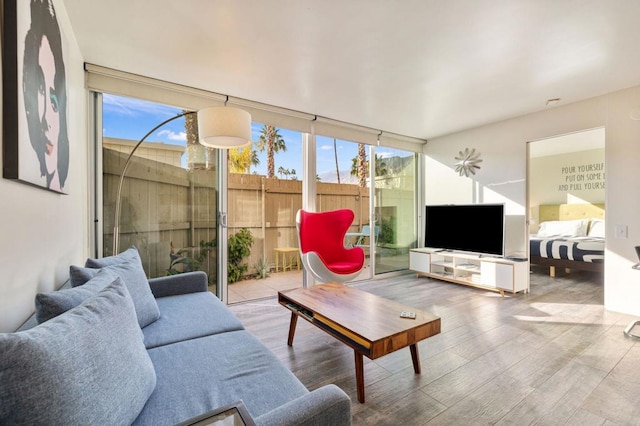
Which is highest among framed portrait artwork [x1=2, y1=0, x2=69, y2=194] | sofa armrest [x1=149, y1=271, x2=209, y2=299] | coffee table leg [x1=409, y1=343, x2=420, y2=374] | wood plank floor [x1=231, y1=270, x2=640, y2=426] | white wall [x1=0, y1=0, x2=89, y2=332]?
framed portrait artwork [x1=2, y1=0, x2=69, y2=194]

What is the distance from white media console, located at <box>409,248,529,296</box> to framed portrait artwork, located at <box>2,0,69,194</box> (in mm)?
4463

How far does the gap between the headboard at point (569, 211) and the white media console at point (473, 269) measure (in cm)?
322

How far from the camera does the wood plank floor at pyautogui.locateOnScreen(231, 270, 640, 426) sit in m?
1.60

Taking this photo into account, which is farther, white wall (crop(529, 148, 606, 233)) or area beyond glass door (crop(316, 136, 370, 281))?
white wall (crop(529, 148, 606, 233))

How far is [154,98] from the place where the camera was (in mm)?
2959

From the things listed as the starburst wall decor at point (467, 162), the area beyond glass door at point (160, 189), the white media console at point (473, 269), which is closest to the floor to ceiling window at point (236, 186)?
the area beyond glass door at point (160, 189)

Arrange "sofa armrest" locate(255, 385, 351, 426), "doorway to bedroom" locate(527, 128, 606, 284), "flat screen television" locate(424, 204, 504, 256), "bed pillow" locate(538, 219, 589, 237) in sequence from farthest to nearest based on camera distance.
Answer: "bed pillow" locate(538, 219, 589, 237) < "doorway to bedroom" locate(527, 128, 606, 284) < "flat screen television" locate(424, 204, 504, 256) < "sofa armrest" locate(255, 385, 351, 426)

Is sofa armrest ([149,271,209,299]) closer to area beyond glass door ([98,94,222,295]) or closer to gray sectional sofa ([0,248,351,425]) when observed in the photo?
gray sectional sofa ([0,248,351,425])

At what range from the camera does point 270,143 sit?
4.33 m

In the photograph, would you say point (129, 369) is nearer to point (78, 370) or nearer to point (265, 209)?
point (78, 370)

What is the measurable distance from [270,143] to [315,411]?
154 inches

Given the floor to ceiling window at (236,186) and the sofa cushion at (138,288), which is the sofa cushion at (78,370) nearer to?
the sofa cushion at (138,288)

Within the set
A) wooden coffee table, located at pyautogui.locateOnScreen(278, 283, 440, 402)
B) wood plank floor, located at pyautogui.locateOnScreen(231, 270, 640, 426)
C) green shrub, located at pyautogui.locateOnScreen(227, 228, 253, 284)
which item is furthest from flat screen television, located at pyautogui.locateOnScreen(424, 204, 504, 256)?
green shrub, located at pyautogui.locateOnScreen(227, 228, 253, 284)

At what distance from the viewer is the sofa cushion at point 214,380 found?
971 millimetres
